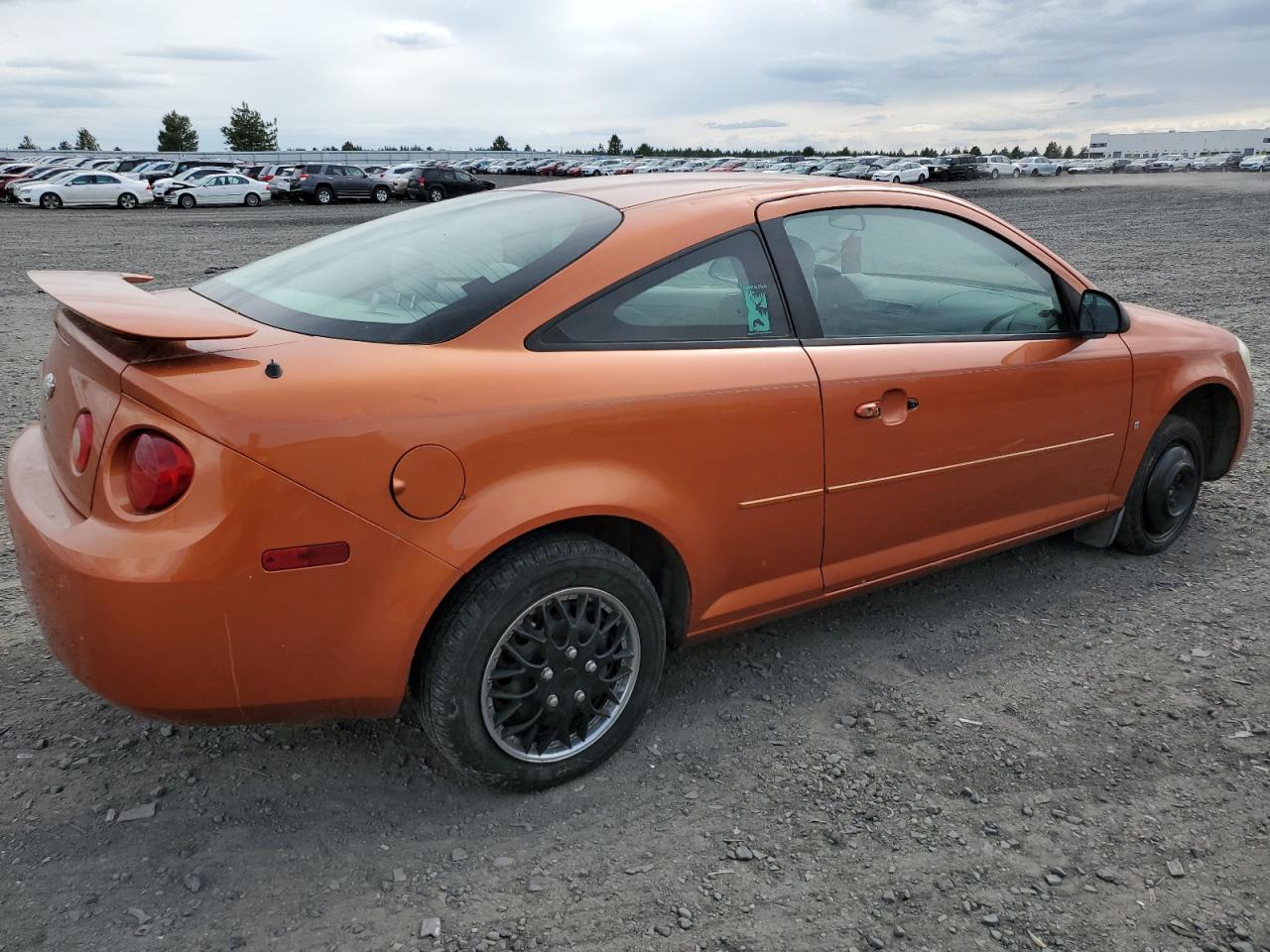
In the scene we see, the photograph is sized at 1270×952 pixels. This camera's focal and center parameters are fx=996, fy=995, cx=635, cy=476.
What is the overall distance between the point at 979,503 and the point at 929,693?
2.36 ft

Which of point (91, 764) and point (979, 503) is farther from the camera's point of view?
point (979, 503)

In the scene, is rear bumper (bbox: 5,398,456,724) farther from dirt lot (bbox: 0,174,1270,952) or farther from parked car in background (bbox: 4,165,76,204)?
parked car in background (bbox: 4,165,76,204)

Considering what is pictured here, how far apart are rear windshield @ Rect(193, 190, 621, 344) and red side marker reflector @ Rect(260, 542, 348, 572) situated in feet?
1.84

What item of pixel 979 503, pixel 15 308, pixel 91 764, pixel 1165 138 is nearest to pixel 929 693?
pixel 979 503

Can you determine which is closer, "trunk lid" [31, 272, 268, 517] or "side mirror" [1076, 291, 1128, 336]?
"trunk lid" [31, 272, 268, 517]

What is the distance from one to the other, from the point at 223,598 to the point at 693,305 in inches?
58.6

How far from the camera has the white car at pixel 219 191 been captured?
3362 cm

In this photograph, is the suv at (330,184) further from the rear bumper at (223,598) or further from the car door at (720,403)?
the rear bumper at (223,598)

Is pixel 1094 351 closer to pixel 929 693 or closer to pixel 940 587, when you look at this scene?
pixel 940 587

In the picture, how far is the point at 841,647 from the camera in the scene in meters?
3.61

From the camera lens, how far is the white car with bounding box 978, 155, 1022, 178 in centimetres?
6009

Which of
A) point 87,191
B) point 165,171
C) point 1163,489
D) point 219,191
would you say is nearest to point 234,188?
point 219,191

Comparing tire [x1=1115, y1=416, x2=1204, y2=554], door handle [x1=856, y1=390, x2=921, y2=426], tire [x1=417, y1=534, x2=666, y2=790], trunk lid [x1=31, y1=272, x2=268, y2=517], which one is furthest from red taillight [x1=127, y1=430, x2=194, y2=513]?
tire [x1=1115, y1=416, x2=1204, y2=554]

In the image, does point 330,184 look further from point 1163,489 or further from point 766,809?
point 766,809
